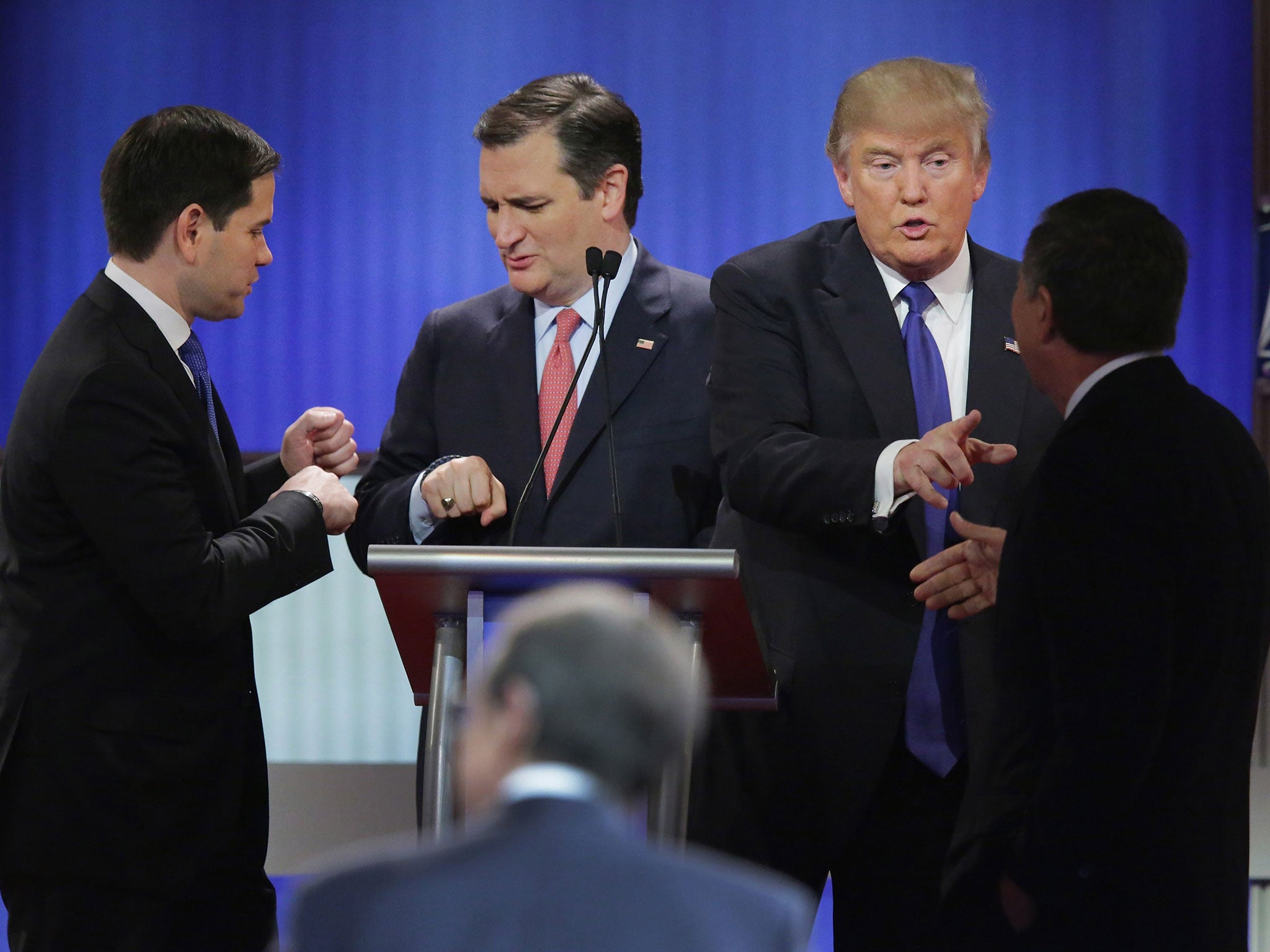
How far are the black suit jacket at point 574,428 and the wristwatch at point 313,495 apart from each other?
23 cm

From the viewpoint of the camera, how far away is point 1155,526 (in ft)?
5.78

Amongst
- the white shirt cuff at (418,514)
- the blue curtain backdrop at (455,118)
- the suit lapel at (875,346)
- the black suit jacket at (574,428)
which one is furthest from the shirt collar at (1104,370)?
the blue curtain backdrop at (455,118)

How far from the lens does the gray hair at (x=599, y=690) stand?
1047mm

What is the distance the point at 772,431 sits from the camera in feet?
8.12

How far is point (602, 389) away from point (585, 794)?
1834 mm

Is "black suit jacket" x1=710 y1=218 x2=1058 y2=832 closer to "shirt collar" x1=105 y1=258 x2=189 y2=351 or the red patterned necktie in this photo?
the red patterned necktie

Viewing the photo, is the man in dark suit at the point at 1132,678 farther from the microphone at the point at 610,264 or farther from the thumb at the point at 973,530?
the microphone at the point at 610,264

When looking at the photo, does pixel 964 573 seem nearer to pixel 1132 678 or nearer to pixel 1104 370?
pixel 1104 370

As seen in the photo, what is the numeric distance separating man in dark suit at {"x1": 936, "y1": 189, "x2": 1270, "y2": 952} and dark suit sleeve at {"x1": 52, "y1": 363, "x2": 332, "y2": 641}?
3.76 feet

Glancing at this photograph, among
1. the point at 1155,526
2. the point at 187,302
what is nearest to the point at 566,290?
the point at 187,302

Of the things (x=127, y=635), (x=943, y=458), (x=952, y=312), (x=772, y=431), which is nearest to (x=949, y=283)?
(x=952, y=312)

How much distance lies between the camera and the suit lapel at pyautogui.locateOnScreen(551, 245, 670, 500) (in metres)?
2.81

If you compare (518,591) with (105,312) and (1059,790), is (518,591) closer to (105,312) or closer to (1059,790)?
(1059,790)

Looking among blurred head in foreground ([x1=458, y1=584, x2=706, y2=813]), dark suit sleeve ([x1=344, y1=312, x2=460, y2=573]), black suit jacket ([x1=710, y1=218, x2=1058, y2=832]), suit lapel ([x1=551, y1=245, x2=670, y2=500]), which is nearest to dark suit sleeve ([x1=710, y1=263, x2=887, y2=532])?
black suit jacket ([x1=710, y1=218, x2=1058, y2=832])
